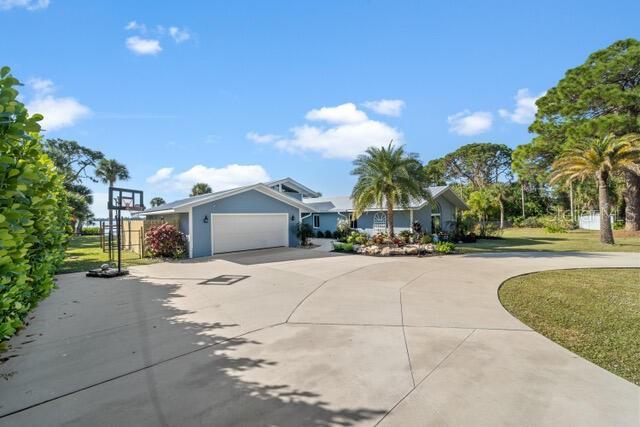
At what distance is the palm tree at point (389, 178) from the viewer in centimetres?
1494

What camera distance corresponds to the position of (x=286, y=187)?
989 inches

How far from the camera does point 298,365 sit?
3.60 meters

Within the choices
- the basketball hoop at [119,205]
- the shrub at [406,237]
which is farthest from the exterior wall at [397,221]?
the basketball hoop at [119,205]

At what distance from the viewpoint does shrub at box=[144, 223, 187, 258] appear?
13781 millimetres

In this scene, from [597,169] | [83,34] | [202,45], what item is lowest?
[597,169]

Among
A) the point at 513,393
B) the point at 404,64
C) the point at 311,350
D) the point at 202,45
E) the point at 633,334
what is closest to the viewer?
the point at 513,393

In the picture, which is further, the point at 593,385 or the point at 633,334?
the point at 633,334

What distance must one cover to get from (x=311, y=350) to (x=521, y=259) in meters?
11.6

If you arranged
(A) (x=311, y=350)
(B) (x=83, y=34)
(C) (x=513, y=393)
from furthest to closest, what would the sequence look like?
(B) (x=83, y=34), (A) (x=311, y=350), (C) (x=513, y=393)

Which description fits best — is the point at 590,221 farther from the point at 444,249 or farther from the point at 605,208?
the point at 444,249

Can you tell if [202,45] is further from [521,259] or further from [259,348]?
[521,259]

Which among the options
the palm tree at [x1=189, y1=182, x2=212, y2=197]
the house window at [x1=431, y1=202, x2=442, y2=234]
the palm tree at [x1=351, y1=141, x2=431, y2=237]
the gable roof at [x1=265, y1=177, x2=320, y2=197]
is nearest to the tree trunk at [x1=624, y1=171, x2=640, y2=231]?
the house window at [x1=431, y1=202, x2=442, y2=234]

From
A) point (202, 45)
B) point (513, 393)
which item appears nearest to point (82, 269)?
point (202, 45)

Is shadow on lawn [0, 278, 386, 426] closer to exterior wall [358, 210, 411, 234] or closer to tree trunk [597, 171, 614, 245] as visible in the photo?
exterior wall [358, 210, 411, 234]
